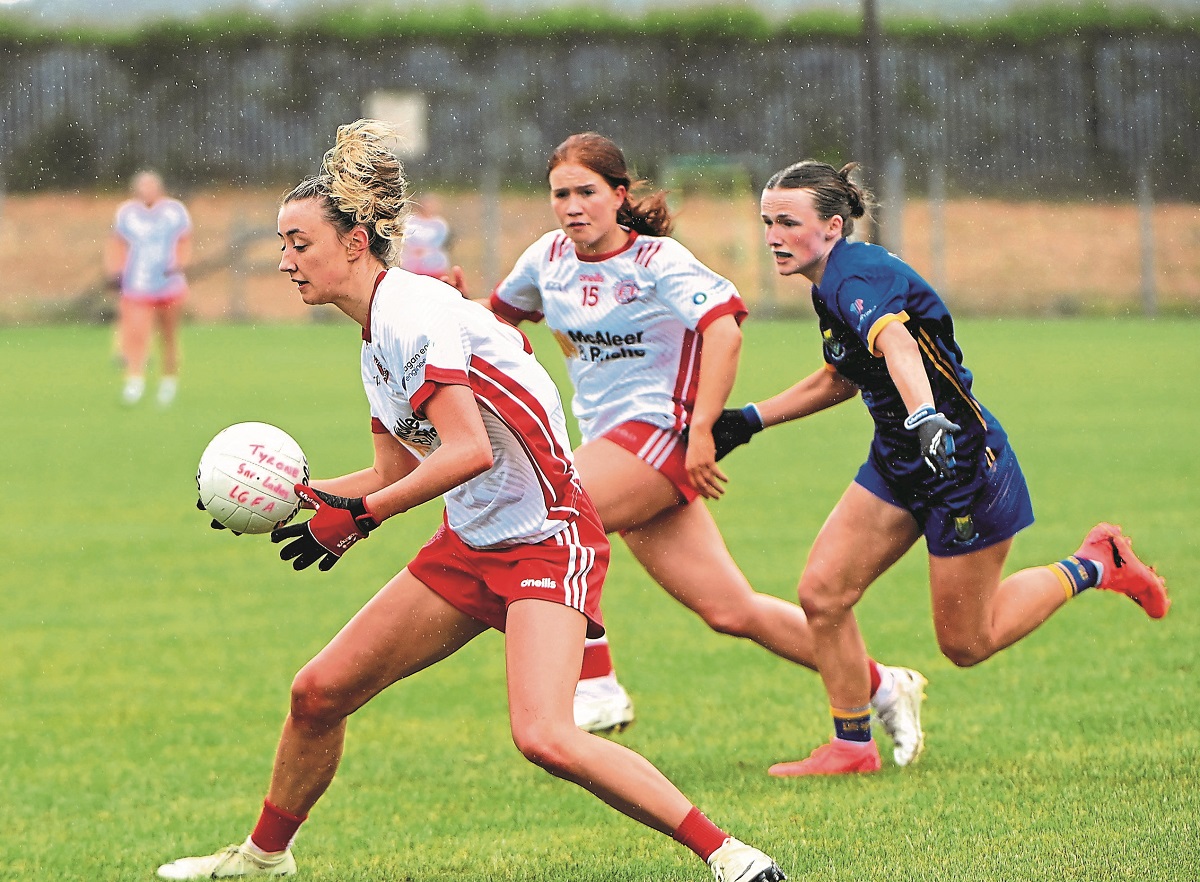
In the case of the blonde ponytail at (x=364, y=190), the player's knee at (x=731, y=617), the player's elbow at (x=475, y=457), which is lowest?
the player's knee at (x=731, y=617)

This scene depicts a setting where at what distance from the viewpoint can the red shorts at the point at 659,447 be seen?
5.92m

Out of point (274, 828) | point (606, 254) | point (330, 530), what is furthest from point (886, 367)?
point (274, 828)

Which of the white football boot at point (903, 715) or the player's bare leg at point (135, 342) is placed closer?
the white football boot at point (903, 715)

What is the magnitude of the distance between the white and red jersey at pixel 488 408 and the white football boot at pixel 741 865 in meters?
0.89

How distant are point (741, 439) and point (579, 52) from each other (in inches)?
1359

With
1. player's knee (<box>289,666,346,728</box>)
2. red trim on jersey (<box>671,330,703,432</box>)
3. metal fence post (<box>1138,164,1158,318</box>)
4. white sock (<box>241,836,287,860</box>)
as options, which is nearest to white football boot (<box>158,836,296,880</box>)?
white sock (<box>241,836,287,860</box>)

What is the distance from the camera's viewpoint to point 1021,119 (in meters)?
38.6

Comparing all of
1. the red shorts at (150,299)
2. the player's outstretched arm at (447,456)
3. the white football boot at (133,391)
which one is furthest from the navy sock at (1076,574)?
the red shorts at (150,299)

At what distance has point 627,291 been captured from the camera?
19.8ft

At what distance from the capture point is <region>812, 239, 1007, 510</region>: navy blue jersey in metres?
5.04

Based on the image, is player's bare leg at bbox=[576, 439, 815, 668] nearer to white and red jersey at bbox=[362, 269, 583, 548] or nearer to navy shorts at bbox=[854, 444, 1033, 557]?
navy shorts at bbox=[854, 444, 1033, 557]

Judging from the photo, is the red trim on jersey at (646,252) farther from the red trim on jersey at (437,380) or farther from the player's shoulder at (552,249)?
the red trim on jersey at (437,380)

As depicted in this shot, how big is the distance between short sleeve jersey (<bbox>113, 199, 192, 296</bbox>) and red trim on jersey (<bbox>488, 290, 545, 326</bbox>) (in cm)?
1343

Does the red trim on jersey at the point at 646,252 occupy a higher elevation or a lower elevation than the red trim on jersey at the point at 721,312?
higher
